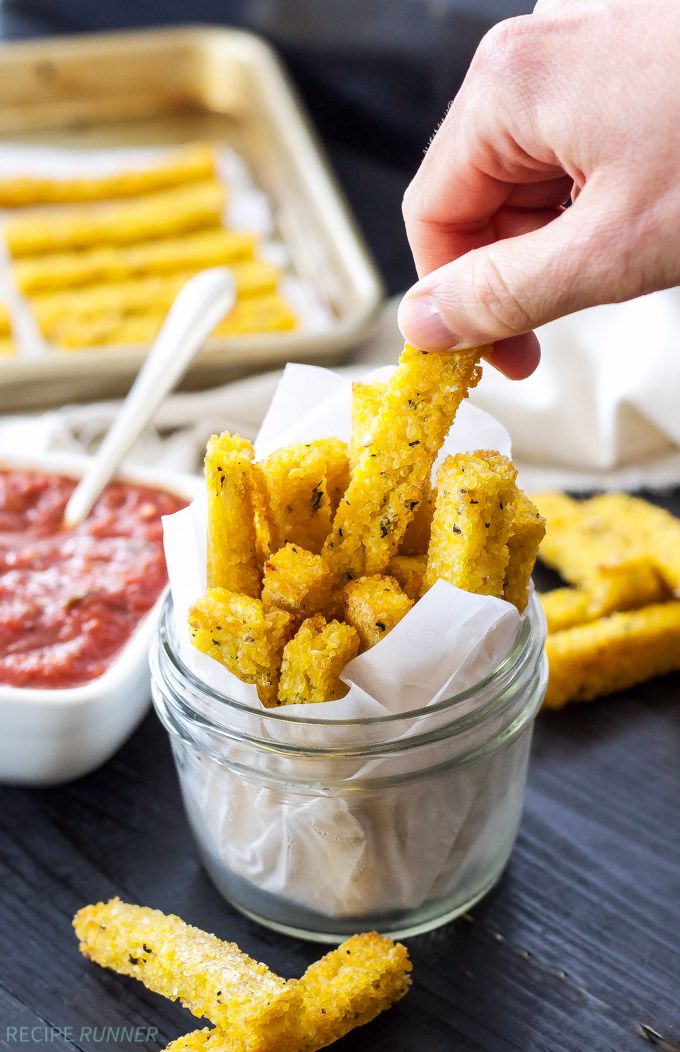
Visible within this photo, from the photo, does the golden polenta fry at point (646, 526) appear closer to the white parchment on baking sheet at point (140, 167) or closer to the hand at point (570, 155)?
the hand at point (570, 155)

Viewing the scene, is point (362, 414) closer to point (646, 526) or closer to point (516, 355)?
point (516, 355)

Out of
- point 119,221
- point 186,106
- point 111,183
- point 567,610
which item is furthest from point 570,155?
point 186,106

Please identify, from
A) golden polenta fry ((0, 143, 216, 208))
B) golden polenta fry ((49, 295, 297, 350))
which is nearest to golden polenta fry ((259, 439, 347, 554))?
golden polenta fry ((49, 295, 297, 350))

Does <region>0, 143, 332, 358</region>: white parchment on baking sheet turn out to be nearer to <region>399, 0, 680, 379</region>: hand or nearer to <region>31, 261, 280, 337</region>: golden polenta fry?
<region>31, 261, 280, 337</region>: golden polenta fry

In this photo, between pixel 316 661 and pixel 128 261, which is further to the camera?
pixel 128 261

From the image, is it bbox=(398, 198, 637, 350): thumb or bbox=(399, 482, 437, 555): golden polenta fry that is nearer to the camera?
bbox=(398, 198, 637, 350): thumb
